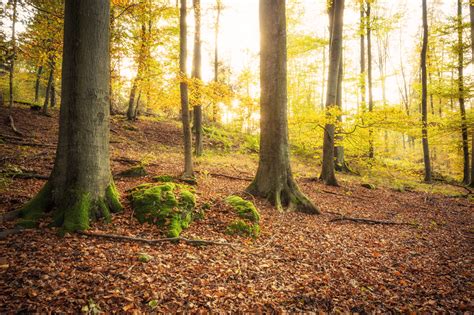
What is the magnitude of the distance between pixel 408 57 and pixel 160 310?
36.7m

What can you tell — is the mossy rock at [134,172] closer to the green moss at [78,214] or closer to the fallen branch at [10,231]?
the green moss at [78,214]

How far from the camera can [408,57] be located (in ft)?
96.2

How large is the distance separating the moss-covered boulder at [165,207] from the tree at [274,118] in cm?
247

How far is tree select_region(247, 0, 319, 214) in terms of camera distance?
720 centimetres

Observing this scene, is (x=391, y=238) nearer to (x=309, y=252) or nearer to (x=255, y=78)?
(x=309, y=252)

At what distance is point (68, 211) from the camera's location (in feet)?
14.3

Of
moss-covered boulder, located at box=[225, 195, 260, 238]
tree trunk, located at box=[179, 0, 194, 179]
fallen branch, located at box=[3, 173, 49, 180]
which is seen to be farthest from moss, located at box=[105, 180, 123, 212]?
tree trunk, located at box=[179, 0, 194, 179]

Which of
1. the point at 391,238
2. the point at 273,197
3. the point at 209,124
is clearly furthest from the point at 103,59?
the point at 209,124

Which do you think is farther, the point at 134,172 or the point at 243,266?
the point at 134,172

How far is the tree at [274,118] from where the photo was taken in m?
7.20

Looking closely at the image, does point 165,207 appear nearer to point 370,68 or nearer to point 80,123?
point 80,123

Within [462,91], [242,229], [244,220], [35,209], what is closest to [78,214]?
[35,209]

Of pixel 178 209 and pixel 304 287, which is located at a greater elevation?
pixel 178 209

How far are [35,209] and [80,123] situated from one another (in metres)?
1.77
